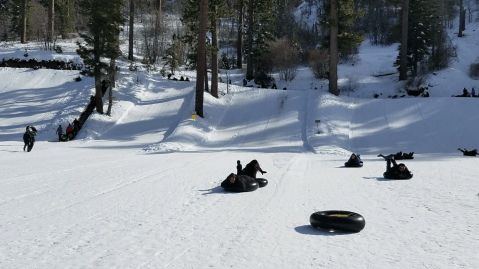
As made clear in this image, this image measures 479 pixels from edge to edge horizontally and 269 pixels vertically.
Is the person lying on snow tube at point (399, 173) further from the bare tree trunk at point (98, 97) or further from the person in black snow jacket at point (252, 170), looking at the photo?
the bare tree trunk at point (98, 97)

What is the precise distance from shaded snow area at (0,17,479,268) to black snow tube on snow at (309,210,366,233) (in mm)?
114

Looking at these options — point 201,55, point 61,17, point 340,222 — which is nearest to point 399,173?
point 340,222

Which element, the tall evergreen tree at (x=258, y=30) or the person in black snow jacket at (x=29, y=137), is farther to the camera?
the tall evergreen tree at (x=258, y=30)

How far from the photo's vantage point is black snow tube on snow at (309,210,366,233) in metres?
6.37

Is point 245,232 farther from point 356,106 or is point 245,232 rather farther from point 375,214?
point 356,106

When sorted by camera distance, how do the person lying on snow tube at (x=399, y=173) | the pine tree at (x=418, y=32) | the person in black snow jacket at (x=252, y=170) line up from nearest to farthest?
1. the person in black snow jacket at (x=252, y=170)
2. the person lying on snow tube at (x=399, y=173)
3. the pine tree at (x=418, y=32)

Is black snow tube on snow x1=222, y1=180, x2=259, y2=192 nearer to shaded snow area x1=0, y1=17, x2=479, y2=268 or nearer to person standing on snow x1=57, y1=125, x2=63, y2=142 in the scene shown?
shaded snow area x1=0, y1=17, x2=479, y2=268

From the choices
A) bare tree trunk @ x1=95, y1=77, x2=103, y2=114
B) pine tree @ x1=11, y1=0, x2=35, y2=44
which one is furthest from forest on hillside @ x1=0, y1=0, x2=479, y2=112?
bare tree trunk @ x1=95, y1=77, x2=103, y2=114

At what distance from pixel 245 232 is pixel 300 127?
21.2 m

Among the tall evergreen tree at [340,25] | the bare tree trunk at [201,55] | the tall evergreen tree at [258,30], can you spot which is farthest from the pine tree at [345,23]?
the tall evergreen tree at [258,30]

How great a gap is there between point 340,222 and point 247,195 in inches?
138

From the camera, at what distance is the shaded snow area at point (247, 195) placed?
536cm

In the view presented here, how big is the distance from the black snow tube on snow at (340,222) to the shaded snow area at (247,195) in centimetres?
11

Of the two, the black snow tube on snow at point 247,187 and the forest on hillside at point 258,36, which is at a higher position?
the forest on hillside at point 258,36
